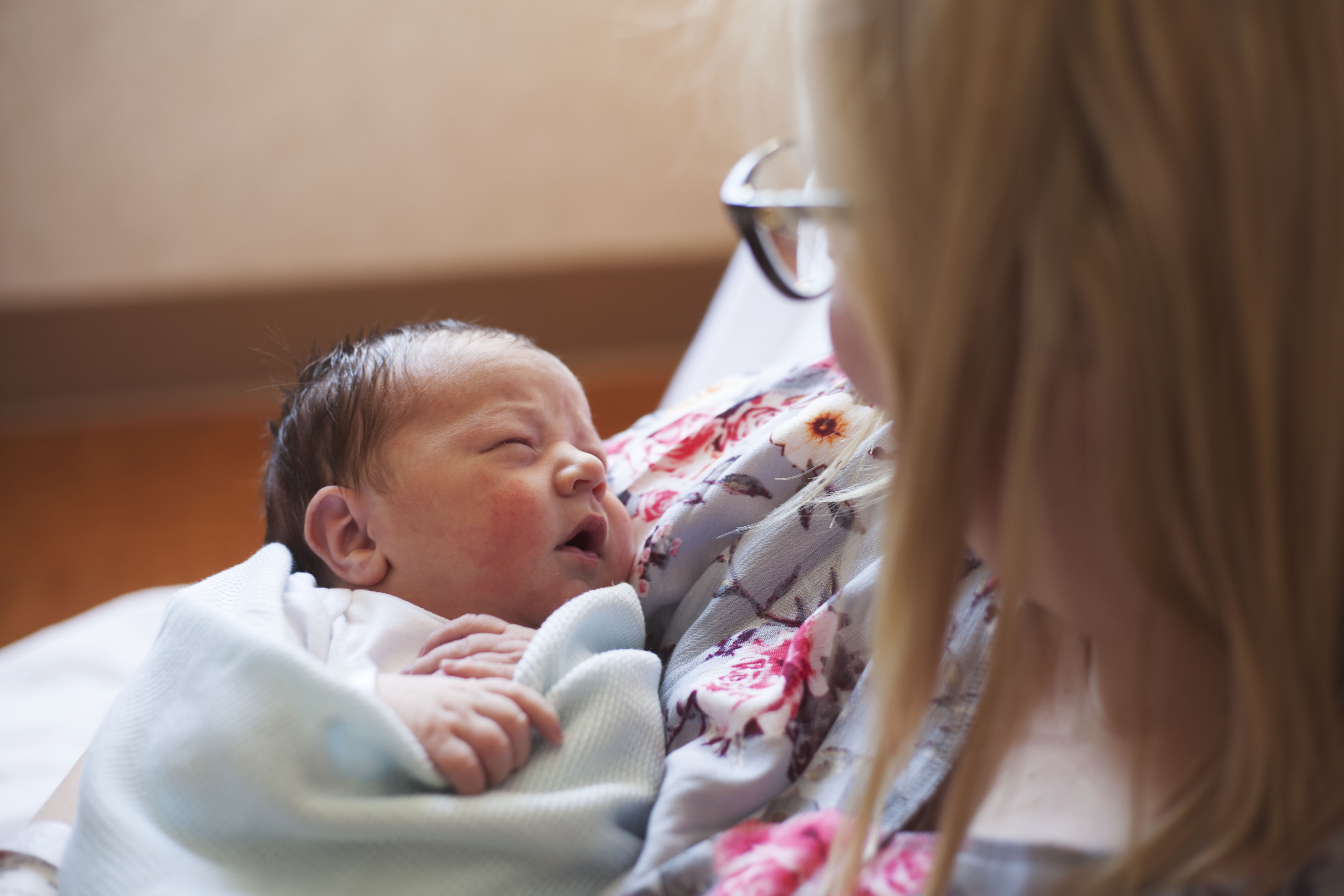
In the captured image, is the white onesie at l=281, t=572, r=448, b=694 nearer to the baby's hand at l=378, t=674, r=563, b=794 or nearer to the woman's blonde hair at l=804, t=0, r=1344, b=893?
the baby's hand at l=378, t=674, r=563, b=794

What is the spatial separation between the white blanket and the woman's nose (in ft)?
0.78

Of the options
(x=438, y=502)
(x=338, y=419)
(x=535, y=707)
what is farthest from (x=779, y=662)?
(x=338, y=419)

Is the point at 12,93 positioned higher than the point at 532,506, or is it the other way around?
the point at 12,93

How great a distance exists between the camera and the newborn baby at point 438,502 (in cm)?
78

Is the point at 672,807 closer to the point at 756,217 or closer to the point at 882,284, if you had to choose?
the point at 882,284

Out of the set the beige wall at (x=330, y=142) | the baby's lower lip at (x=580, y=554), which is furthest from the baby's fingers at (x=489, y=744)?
the beige wall at (x=330, y=142)

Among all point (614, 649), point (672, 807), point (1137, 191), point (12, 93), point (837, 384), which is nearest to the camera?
point (1137, 191)

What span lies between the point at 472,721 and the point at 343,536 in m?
0.29

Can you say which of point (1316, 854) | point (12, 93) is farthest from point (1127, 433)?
point (12, 93)

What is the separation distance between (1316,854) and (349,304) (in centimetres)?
262

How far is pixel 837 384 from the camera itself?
2.90 feet

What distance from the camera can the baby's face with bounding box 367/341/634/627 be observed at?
32.1 inches

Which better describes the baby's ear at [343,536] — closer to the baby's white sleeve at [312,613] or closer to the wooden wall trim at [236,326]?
the baby's white sleeve at [312,613]

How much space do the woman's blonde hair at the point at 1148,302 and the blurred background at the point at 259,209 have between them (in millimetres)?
2098
